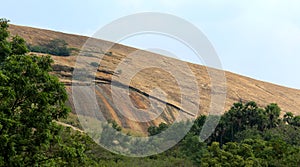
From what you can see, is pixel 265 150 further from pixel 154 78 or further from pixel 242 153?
pixel 154 78

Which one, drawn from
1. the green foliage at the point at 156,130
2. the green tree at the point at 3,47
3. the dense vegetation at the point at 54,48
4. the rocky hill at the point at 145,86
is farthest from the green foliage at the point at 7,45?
the dense vegetation at the point at 54,48

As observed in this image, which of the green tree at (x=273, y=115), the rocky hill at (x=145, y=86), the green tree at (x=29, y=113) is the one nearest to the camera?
the green tree at (x=29, y=113)

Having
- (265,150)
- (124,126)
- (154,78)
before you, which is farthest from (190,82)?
(265,150)

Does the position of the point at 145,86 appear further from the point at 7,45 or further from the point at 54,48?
the point at 7,45

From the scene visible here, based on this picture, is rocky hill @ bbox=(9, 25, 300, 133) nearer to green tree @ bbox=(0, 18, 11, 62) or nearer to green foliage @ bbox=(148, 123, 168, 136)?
green foliage @ bbox=(148, 123, 168, 136)

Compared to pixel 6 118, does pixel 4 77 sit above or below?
above

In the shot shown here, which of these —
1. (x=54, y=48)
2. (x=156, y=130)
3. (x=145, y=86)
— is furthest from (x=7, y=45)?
(x=54, y=48)

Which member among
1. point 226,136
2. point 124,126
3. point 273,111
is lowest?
point 124,126

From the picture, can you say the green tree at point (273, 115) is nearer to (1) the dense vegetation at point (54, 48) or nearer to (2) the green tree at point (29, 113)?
(1) the dense vegetation at point (54, 48)
